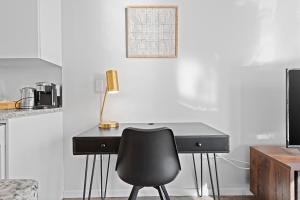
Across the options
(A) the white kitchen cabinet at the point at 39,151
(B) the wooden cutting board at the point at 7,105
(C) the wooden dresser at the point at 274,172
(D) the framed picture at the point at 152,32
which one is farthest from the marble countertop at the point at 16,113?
(C) the wooden dresser at the point at 274,172

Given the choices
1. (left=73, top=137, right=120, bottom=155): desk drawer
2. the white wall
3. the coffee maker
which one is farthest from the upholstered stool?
the white wall

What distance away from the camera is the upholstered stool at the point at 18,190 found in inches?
16.7

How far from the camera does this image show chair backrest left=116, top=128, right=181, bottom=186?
1794 millimetres

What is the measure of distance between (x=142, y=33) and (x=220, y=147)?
4.49ft

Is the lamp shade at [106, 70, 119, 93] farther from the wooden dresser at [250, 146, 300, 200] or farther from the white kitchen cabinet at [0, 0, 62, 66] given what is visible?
the wooden dresser at [250, 146, 300, 200]

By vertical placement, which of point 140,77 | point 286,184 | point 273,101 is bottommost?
point 286,184

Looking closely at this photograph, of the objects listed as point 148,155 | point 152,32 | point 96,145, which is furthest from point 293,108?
point 96,145

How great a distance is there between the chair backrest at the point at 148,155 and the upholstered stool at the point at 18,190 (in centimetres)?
131

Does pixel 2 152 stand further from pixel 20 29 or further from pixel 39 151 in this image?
pixel 20 29

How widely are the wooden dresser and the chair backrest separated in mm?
821

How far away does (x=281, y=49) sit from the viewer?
108 inches

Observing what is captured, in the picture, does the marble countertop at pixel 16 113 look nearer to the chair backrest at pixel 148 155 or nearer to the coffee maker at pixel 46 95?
the coffee maker at pixel 46 95

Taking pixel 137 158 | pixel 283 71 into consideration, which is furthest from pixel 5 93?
pixel 283 71

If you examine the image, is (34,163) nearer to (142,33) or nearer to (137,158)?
(137,158)
